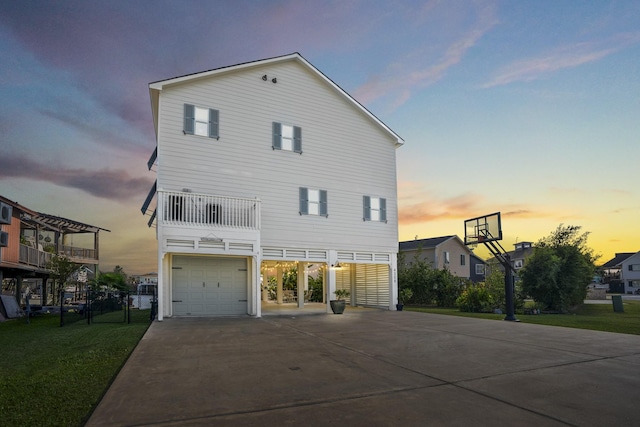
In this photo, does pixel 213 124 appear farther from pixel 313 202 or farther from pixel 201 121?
pixel 313 202

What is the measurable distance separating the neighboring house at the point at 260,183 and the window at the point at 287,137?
0.05 metres

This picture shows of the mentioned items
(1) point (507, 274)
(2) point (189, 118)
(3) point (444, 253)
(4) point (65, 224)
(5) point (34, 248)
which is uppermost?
(2) point (189, 118)

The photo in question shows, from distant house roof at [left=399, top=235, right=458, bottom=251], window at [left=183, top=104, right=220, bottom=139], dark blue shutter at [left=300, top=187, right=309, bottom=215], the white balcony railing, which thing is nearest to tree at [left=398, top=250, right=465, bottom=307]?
dark blue shutter at [left=300, top=187, right=309, bottom=215]

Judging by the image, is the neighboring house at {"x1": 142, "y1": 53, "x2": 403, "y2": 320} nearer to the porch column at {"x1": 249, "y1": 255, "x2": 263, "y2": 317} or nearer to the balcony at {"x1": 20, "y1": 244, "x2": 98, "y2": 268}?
the porch column at {"x1": 249, "y1": 255, "x2": 263, "y2": 317}

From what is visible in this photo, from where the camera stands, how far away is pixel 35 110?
1834 cm

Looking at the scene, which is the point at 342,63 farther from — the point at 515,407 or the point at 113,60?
the point at 515,407

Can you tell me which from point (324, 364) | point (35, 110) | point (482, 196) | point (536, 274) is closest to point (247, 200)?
point (324, 364)

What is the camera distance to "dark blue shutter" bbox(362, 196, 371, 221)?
62.2 feet

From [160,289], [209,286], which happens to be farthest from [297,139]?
[160,289]

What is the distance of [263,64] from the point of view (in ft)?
56.8

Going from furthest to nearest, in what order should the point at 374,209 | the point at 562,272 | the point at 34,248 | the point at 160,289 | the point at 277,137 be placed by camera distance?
1. the point at 34,248
2. the point at 374,209
3. the point at 562,272
4. the point at 277,137
5. the point at 160,289

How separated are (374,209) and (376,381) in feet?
46.1

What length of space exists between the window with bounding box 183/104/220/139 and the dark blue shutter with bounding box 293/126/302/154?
3.40 metres

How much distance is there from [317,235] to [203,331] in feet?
25.1
